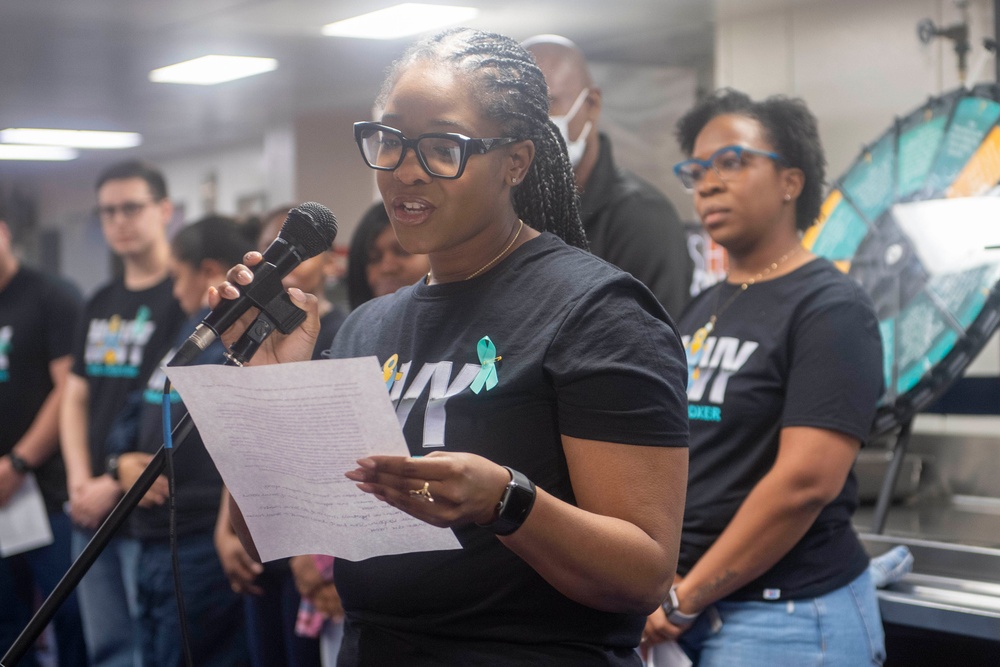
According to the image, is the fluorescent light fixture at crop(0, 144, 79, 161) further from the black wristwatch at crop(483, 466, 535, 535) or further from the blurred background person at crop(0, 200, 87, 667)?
the black wristwatch at crop(483, 466, 535, 535)

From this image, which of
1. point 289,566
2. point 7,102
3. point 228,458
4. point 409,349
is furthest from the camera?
point 7,102

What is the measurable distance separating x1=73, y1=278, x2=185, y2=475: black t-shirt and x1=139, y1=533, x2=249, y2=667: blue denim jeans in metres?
0.59

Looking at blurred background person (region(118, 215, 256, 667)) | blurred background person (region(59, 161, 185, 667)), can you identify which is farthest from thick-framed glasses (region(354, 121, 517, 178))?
blurred background person (region(59, 161, 185, 667))

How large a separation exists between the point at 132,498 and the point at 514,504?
46 cm

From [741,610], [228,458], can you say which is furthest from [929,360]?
[228,458]

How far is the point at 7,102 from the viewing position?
8.27 m

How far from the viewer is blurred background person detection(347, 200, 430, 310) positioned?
9.98 ft

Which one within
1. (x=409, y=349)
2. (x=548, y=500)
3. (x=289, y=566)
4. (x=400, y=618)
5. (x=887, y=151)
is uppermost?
(x=887, y=151)

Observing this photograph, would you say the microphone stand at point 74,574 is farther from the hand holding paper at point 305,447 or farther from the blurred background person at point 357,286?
the blurred background person at point 357,286

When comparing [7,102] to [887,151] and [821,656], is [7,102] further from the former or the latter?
[821,656]

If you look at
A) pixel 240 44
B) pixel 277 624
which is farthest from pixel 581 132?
pixel 240 44

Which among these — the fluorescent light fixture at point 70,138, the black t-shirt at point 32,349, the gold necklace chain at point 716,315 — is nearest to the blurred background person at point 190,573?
the black t-shirt at point 32,349

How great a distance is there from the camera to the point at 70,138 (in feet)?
33.6

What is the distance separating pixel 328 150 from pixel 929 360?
7104 millimetres
